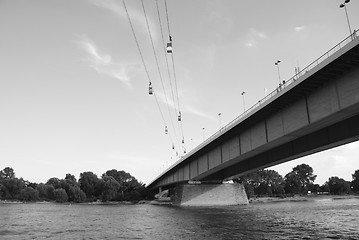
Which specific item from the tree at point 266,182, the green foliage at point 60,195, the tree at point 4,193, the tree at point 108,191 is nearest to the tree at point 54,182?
the green foliage at point 60,195

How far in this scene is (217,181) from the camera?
84688 mm

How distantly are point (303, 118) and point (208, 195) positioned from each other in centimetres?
5453

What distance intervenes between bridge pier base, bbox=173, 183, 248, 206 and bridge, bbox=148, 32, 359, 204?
76.4 feet

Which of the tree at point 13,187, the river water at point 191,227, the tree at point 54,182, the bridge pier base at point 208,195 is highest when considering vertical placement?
the tree at point 54,182

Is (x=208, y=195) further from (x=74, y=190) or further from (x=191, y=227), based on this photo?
(x=74, y=190)

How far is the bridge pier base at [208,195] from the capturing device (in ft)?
270

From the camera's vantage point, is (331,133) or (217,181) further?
(217,181)

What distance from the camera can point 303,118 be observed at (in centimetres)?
3341

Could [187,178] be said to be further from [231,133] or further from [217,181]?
[231,133]

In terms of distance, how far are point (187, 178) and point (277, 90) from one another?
48402 millimetres

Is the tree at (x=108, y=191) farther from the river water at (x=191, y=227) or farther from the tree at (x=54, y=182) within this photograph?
the river water at (x=191, y=227)

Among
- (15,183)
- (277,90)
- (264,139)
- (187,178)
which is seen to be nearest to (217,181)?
(187,178)

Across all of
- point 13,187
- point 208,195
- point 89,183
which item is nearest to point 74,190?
point 89,183

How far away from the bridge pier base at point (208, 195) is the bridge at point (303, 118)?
23.3 meters
